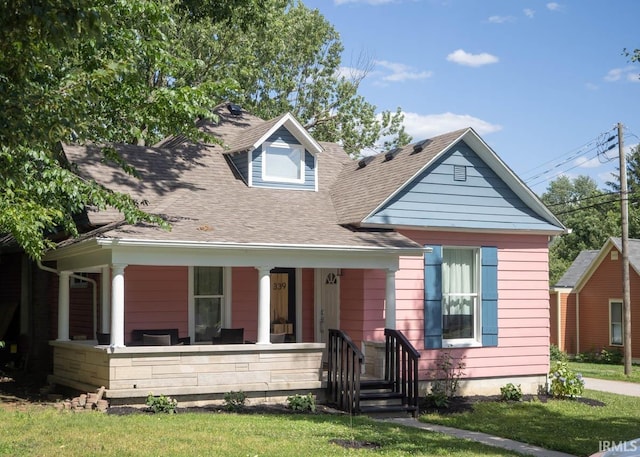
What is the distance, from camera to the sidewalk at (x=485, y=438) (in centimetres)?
1128

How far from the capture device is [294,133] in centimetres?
1784

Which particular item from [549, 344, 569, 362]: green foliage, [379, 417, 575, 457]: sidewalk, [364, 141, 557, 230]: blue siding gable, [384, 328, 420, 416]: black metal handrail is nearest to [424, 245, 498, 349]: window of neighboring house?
[364, 141, 557, 230]: blue siding gable

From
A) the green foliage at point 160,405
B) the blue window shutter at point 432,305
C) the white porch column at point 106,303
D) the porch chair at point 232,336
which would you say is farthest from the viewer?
the blue window shutter at point 432,305

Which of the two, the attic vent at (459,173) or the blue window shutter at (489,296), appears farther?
the attic vent at (459,173)

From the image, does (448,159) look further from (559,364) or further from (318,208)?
(559,364)

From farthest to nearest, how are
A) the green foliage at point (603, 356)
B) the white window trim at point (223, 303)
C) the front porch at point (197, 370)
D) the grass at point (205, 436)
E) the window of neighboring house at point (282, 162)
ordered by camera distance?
1. the green foliage at point (603, 356)
2. the window of neighboring house at point (282, 162)
3. the white window trim at point (223, 303)
4. the front porch at point (197, 370)
5. the grass at point (205, 436)

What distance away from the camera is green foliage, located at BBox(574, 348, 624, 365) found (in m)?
31.8

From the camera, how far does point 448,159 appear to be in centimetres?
1702

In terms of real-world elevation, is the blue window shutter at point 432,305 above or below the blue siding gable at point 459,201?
below

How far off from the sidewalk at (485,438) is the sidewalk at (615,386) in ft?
25.3

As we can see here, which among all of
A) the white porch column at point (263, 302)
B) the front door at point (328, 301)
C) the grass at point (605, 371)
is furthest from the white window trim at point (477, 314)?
the grass at point (605, 371)

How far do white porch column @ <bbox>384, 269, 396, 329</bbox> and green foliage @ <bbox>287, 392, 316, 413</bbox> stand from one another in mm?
2272

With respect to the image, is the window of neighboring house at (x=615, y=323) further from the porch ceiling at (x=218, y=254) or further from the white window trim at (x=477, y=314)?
the porch ceiling at (x=218, y=254)

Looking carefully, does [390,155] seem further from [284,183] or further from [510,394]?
[510,394]
